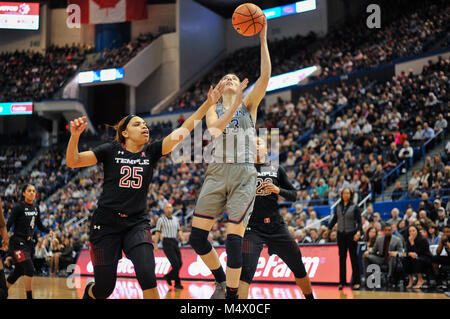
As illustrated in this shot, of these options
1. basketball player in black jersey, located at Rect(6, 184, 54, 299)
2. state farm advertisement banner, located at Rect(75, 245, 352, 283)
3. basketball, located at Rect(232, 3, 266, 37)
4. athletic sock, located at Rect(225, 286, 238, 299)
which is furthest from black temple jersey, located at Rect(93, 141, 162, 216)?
state farm advertisement banner, located at Rect(75, 245, 352, 283)

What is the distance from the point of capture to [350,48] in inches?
1021

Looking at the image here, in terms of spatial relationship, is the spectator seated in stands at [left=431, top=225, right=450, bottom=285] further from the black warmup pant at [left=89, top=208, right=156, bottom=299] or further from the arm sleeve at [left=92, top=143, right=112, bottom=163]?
the arm sleeve at [left=92, top=143, right=112, bottom=163]

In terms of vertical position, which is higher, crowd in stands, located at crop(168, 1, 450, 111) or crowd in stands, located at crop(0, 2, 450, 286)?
crowd in stands, located at crop(168, 1, 450, 111)

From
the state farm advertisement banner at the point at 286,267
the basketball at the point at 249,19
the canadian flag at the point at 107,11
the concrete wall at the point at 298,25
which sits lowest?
the state farm advertisement banner at the point at 286,267

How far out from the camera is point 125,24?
35.9m

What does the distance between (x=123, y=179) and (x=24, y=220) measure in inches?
176

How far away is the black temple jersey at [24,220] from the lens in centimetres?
829

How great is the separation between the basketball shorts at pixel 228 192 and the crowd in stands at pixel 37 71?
2947cm

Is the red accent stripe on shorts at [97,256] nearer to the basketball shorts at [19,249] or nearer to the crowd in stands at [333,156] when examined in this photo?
the basketball shorts at [19,249]

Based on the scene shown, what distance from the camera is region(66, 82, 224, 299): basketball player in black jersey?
4520 mm

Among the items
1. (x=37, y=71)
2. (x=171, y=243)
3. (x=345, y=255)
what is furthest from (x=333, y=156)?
(x=37, y=71)

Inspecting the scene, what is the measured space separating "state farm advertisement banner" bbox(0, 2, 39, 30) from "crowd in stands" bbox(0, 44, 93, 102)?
116 inches

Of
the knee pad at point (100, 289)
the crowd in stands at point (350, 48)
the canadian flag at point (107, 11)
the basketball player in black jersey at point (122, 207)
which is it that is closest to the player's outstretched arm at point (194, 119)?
the basketball player in black jersey at point (122, 207)
